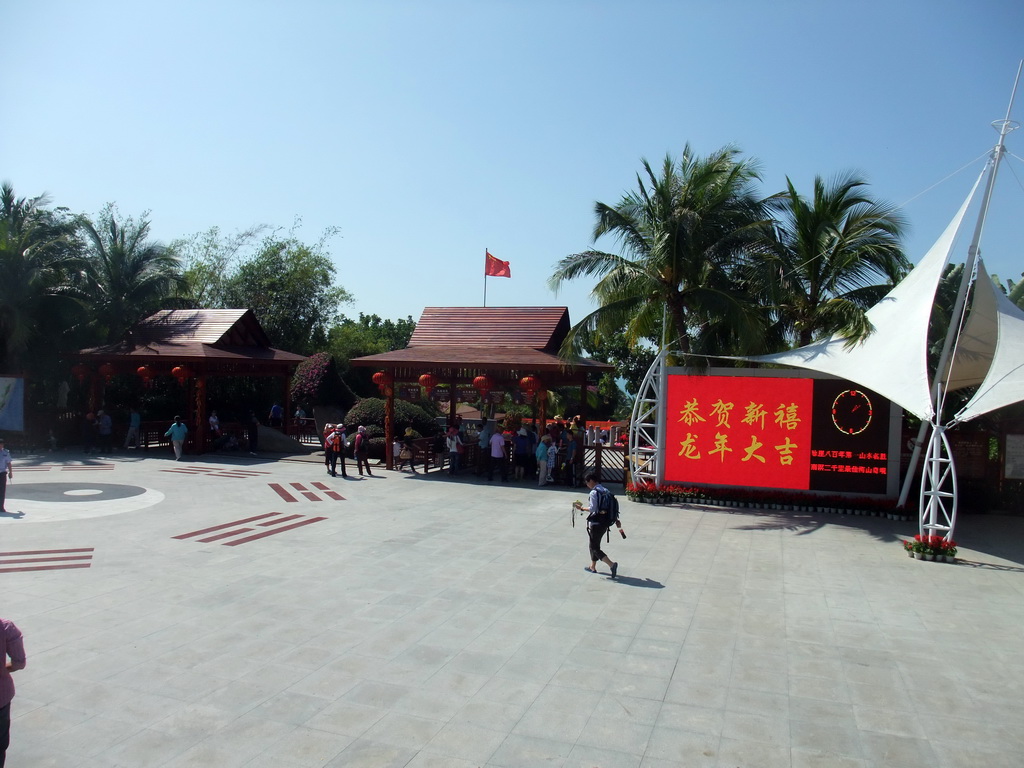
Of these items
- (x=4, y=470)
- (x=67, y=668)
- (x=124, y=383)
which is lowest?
(x=67, y=668)

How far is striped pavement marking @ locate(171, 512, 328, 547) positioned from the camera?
12.0 m

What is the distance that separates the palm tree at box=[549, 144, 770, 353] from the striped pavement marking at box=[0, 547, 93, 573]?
34.4ft

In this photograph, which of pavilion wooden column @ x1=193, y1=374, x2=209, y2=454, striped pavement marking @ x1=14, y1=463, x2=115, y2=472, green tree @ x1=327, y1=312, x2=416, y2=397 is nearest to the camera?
striped pavement marking @ x1=14, y1=463, x2=115, y2=472

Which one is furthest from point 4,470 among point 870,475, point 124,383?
point 870,475

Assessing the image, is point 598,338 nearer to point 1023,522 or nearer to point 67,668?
point 1023,522

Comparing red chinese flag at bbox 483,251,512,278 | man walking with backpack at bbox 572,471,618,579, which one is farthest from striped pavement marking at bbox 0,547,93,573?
red chinese flag at bbox 483,251,512,278

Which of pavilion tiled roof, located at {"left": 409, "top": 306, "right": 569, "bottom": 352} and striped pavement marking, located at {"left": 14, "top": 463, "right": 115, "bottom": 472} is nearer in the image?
striped pavement marking, located at {"left": 14, "top": 463, "right": 115, "bottom": 472}

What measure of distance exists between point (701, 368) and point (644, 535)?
197 inches

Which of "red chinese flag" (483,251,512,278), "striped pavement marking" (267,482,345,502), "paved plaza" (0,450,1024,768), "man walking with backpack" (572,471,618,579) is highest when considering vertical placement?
"red chinese flag" (483,251,512,278)

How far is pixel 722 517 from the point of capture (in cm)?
1501

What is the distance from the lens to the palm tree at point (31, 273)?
23219 millimetres

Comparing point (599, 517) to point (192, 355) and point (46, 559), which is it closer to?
point (46, 559)

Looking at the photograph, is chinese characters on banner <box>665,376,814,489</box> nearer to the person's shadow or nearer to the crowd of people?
the crowd of people

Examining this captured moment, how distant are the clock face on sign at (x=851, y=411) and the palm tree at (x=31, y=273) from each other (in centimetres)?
2362
